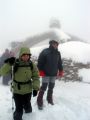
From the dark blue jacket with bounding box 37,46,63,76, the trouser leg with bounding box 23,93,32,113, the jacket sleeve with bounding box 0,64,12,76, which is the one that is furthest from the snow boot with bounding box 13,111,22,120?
the dark blue jacket with bounding box 37,46,63,76

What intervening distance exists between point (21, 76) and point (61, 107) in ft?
6.82

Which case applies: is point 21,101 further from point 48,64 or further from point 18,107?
point 48,64

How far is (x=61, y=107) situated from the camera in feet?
27.2

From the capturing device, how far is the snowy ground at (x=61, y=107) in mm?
7566

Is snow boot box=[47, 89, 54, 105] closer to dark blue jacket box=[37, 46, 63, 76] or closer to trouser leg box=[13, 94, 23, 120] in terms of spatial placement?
dark blue jacket box=[37, 46, 63, 76]

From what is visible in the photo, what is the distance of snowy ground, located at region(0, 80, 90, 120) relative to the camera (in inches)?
298

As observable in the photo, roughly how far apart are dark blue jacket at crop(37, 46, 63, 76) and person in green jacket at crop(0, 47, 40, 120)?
114cm

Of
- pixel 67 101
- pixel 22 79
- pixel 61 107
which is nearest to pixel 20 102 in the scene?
pixel 22 79

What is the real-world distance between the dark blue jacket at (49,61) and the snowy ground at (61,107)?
1.03 metres

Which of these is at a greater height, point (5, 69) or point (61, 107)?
point (5, 69)

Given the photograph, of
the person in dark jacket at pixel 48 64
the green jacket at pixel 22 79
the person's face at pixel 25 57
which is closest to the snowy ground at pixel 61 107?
the person in dark jacket at pixel 48 64

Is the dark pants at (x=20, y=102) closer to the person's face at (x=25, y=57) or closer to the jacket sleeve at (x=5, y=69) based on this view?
the jacket sleeve at (x=5, y=69)

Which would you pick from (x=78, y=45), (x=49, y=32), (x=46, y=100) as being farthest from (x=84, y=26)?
(x=46, y=100)

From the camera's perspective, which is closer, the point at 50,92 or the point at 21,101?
the point at 21,101
